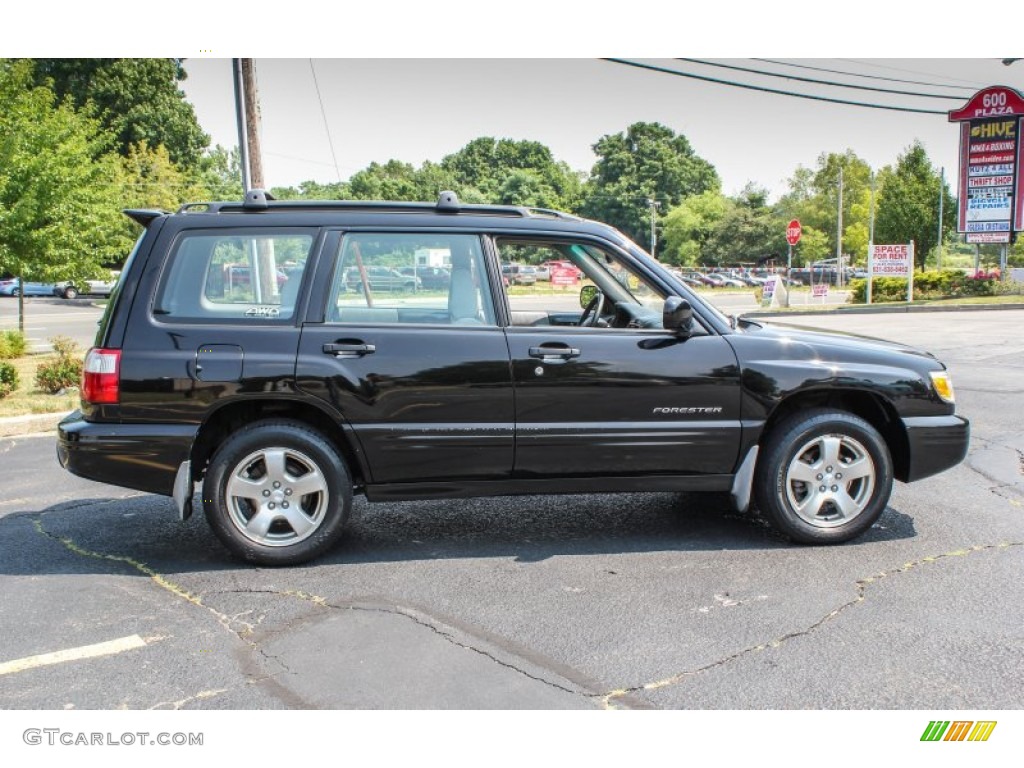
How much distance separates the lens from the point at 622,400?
4.52m

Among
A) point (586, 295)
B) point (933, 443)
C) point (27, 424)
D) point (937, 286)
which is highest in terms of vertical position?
point (937, 286)

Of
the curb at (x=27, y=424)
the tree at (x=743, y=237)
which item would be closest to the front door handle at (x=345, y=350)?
the curb at (x=27, y=424)

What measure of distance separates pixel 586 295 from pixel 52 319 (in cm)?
2979

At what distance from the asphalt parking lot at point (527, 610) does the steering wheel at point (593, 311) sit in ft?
4.12

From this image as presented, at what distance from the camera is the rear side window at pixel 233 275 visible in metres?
4.45

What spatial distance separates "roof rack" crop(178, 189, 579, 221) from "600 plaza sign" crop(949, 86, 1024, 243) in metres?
29.3

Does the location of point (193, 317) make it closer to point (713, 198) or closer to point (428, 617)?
point (428, 617)

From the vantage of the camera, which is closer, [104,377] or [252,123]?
[104,377]

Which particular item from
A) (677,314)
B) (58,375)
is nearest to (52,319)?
(58,375)

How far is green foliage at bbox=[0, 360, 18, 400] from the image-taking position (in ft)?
33.1

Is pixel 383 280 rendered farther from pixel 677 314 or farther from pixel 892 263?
pixel 892 263

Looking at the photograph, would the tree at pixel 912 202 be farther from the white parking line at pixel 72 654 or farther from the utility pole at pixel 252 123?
the white parking line at pixel 72 654
